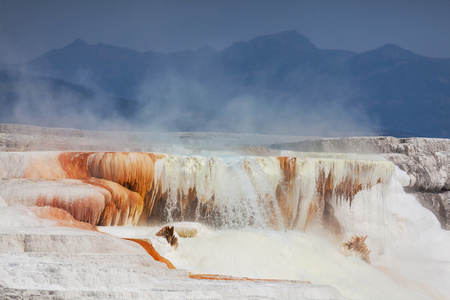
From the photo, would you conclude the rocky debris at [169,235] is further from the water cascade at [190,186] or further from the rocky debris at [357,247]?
the rocky debris at [357,247]

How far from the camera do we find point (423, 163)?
245 inches

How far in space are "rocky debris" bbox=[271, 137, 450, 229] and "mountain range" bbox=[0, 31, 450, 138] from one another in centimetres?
1076

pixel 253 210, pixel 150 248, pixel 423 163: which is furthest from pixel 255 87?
pixel 150 248

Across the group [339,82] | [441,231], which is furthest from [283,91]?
[441,231]

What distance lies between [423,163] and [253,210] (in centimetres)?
311

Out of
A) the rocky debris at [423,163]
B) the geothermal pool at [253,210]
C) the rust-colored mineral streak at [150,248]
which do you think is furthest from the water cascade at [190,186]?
→ the rocky debris at [423,163]

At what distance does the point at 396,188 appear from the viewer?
19.1 feet

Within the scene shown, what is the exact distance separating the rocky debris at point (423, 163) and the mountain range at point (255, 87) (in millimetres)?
10763

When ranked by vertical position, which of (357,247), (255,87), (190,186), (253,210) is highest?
(255,87)

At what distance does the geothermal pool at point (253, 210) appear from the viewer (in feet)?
11.7

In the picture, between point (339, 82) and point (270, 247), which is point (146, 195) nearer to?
point (270, 247)

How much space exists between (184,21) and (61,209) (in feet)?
45.9

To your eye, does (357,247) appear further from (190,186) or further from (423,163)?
(423,163)

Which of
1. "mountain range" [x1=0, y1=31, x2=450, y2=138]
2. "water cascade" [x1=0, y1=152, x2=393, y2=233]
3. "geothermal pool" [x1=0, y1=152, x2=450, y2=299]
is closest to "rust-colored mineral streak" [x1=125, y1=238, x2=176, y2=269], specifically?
"geothermal pool" [x1=0, y1=152, x2=450, y2=299]
